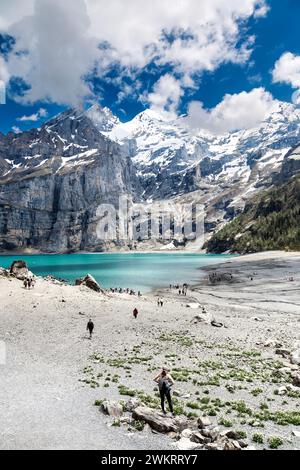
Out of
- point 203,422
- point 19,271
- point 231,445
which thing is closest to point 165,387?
point 203,422

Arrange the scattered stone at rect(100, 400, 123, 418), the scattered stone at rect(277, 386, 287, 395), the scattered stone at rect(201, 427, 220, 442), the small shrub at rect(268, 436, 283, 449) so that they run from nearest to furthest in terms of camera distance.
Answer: the small shrub at rect(268, 436, 283, 449) → the scattered stone at rect(201, 427, 220, 442) → the scattered stone at rect(100, 400, 123, 418) → the scattered stone at rect(277, 386, 287, 395)

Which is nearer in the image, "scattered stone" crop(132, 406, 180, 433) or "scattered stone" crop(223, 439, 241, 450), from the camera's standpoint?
"scattered stone" crop(223, 439, 241, 450)

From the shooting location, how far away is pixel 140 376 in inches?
1006

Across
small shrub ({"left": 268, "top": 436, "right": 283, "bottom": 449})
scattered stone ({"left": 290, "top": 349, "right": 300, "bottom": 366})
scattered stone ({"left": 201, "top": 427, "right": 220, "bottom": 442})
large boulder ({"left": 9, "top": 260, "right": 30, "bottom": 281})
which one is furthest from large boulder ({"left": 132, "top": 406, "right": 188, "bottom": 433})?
large boulder ({"left": 9, "top": 260, "right": 30, "bottom": 281})

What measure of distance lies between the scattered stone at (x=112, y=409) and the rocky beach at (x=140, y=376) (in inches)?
1.9

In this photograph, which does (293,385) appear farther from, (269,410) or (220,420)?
(220,420)

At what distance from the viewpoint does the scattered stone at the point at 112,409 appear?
17969 millimetres

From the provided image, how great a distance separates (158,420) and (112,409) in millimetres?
2692

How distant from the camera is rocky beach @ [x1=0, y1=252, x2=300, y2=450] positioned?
1579 centimetres

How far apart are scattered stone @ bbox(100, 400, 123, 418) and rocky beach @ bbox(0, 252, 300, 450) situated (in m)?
0.05

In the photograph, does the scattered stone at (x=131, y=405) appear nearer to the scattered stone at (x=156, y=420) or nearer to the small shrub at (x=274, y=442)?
the scattered stone at (x=156, y=420)

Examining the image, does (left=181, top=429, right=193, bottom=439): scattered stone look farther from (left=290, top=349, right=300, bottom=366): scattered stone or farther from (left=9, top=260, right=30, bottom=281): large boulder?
(left=9, top=260, right=30, bottom=281): large boulder

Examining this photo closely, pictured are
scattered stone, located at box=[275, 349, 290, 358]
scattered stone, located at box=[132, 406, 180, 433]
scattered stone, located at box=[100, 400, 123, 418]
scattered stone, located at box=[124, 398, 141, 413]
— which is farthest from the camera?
scattered stone, located at box=[275, 349, 290, 358]

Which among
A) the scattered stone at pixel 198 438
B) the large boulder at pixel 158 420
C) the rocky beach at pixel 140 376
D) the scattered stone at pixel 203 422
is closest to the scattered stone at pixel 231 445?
the rocky beach at pixel 140 376
